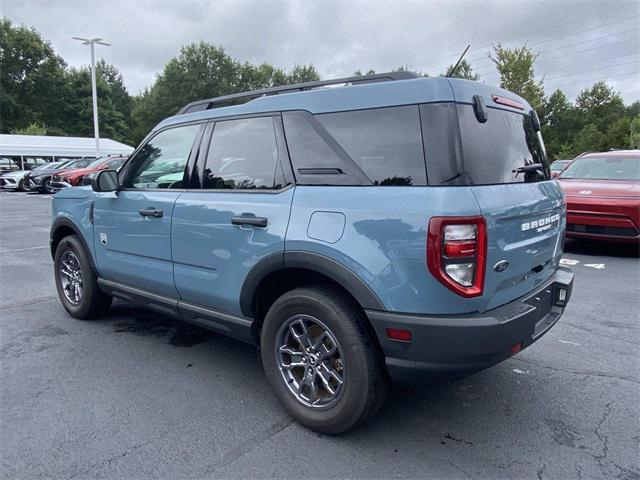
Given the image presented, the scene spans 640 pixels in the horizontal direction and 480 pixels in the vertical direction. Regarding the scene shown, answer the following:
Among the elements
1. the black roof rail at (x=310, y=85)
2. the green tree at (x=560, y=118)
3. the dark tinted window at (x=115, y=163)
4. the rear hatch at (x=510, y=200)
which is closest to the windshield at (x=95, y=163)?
the dark tinted window at (x=115, y=163)

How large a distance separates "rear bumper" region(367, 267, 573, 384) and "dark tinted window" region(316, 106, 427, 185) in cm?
70

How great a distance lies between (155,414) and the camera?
2.94 meters

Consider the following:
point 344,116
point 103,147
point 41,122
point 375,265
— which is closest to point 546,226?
point 375,265

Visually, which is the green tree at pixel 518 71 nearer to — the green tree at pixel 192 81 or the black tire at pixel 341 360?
the black tire at pixel 341 360

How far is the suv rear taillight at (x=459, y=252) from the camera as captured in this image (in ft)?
7.38

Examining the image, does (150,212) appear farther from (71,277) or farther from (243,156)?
(71,277)

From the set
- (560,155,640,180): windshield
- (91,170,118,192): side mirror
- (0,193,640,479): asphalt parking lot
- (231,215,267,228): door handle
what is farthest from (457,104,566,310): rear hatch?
(560,155,640,180): windshield

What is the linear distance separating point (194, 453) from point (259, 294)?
97 centimetres

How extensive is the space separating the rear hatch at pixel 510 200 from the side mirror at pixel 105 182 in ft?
9.59

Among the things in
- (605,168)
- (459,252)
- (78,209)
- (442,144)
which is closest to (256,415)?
(459,252)

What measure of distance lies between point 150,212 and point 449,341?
245 cm

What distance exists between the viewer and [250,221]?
293cm

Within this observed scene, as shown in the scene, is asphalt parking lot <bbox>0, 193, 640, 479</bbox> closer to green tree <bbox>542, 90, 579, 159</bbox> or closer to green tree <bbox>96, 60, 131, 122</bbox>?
green tree <bbox>542, 90, 579, 159</bbox>

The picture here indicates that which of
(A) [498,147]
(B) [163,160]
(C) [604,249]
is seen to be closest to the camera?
(A) [498,147]
